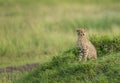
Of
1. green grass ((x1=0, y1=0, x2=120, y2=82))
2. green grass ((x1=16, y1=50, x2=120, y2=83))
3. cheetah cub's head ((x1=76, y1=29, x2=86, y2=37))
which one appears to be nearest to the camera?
green grass ((x1=16, y1=50, x2=120, y2=83))

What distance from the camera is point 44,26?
23.0m

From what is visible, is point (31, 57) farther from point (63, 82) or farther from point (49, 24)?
point (63, 82)

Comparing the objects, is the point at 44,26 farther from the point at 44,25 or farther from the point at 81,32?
the point at 81,32

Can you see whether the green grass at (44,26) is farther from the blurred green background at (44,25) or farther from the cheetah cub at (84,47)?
the cheetah cub at (84,47)

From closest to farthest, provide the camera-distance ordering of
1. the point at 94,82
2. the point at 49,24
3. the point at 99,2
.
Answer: the point at 94,82 → the point at 49,24 → the point at 99,2

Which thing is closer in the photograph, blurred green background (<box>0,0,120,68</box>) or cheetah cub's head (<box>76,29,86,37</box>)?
cheetah cub's head (<box>76,29,86,37</box>)

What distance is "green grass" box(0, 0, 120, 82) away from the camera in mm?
19141

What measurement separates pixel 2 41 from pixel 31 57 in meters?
1.54

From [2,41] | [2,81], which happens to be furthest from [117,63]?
[2,41]

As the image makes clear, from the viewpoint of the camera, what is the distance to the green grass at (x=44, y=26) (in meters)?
19.1

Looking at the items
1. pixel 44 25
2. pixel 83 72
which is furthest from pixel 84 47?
pixel 44 25

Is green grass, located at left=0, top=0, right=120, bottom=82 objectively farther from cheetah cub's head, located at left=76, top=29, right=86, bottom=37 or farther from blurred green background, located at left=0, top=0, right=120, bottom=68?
cheetah cub's head, located at left=76, top=29, right=86, bottom=37

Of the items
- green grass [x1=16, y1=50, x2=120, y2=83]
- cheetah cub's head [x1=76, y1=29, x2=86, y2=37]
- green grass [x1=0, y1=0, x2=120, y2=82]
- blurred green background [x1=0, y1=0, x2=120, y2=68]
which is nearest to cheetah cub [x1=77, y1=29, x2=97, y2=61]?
cheetah cub's head [x1=76, y1=29, x2=86, y2=37]

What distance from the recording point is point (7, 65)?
57.0 ft
